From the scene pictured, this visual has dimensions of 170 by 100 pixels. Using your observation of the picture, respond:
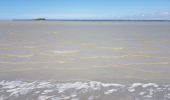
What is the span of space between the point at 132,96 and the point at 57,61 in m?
5.27

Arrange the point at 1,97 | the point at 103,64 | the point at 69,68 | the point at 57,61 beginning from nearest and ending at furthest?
the point at 1,97 < the point at 69,68 < the point at 103,64 < the point at 57,61

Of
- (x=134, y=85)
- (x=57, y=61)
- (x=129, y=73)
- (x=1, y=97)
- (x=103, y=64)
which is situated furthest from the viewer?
(x=57, y=61)

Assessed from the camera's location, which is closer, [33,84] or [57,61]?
[33,84]

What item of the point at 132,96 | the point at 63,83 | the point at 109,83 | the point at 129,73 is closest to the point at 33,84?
the point at 63,83

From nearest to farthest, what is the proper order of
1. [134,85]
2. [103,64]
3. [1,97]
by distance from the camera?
[1,97] < [134,85] < [103,64]

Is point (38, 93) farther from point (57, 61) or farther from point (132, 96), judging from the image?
point (57, 61)

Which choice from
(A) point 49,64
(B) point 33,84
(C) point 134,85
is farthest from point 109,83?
(A) point 49,64

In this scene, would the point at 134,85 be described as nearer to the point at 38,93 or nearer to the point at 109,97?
the point at 109,97

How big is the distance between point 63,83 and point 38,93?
1.08 m

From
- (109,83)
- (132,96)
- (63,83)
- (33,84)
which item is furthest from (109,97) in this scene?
(33,84)

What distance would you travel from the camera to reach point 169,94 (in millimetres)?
5492

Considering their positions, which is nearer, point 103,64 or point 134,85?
point 134,85

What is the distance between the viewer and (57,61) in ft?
33.0

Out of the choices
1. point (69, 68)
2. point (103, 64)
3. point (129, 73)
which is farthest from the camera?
point (103, 64)
